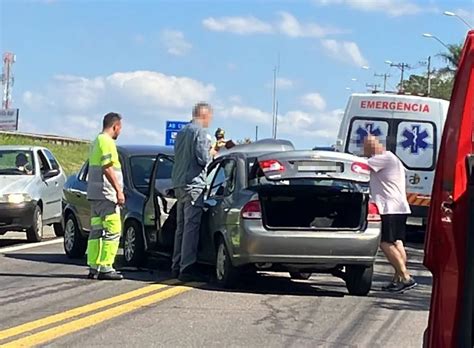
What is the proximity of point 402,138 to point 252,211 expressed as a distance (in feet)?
30.9

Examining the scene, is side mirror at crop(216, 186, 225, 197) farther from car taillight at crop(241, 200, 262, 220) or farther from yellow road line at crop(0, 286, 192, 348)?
yellow road line at crop(0, 286, 192, 348)

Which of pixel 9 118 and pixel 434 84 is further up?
pixel 434 84

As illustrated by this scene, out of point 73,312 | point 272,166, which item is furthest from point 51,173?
point 73,312

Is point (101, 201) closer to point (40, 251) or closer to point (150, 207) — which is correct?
point (150, 207)

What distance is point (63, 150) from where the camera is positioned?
197 ft

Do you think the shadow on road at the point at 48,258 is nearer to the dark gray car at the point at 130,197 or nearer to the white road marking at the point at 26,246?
the dark gray car at the point at 130,197

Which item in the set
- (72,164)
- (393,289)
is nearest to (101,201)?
(393,289)

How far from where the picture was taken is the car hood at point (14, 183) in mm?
16281

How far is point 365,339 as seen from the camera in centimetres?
827

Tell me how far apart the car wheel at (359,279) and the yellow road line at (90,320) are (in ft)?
5.72

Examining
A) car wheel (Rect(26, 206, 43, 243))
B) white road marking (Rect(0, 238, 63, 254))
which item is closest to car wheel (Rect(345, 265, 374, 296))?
white road marking (Rect(0, 238, 63, 254))

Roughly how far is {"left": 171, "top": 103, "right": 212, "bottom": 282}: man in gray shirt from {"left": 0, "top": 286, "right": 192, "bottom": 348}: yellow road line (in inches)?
27.0

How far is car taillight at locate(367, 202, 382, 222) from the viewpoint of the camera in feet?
34.7

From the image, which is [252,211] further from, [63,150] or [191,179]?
[63,150]
